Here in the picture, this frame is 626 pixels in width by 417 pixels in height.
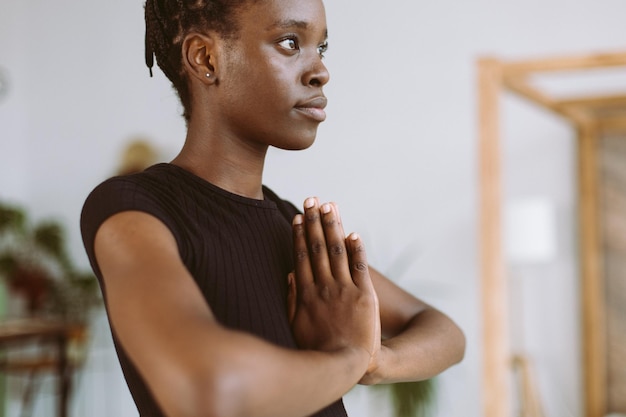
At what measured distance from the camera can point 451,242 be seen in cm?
457

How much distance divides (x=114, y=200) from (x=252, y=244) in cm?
14

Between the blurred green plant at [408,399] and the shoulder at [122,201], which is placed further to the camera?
the blurred green plant at [408,399]

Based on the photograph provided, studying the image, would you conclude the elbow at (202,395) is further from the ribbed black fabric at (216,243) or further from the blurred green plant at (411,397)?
the blurred green plant at (411,397)

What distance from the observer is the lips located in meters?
0.72

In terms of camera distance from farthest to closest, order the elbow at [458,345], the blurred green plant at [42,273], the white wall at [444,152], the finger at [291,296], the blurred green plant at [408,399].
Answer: the blurred green plant at [42,273]
the white wall at [444,152]
the blurred green plant at [408,399]
the elbow at [458,345]
the finger at [291,296]

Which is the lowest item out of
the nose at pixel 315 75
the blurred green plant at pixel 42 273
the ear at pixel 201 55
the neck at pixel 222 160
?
the blurred green plant at pixel 42 273

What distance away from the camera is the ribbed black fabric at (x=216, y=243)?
0.65 meters

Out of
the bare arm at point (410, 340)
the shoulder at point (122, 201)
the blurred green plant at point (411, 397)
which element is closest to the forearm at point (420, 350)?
the bare arm at point (410, 340)

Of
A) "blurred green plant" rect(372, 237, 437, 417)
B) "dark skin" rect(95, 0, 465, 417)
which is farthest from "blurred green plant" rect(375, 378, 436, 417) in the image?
"dark skin" rect(95, 0, 465, 417)

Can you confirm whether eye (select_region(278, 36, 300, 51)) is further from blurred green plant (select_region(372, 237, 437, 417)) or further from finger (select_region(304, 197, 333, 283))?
blurred green plant (select_region(372, 237, 437, 417))

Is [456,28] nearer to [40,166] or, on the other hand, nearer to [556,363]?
[556,363]

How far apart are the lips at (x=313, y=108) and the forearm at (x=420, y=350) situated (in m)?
0.21

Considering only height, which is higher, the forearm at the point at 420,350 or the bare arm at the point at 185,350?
the bare arm at the point at 185,350

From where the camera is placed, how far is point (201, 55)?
2.39 feet
